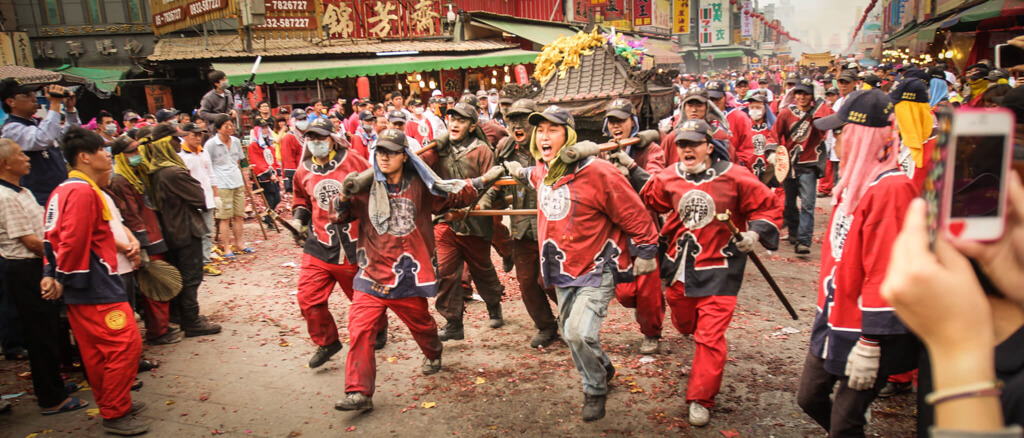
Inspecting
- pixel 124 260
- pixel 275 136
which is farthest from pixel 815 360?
pixel 275 136

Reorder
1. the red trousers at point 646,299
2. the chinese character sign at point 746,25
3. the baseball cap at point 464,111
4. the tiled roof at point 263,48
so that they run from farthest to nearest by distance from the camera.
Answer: the chinese character sign at point 746,25 < the tiled roof at point 263,48 < the baseball cap at point 464,111 < the red trousers at point 646,299

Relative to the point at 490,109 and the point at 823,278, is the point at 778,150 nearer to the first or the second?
the point at 823,278

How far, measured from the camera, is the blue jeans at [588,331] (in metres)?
4.04

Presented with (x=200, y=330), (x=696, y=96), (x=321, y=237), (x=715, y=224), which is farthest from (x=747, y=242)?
(x=200, y=330)

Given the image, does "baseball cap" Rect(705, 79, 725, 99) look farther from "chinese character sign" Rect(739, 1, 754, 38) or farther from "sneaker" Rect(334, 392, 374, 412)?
"chinese character sign" Rect(739, 1, 754, 38)

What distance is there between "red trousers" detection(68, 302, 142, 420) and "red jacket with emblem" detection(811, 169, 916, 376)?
14.5 ft

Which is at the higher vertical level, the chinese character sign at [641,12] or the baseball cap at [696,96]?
the chinese character sign at [641,12]

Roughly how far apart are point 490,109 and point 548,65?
29.0ft

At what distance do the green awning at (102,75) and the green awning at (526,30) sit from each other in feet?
41.0

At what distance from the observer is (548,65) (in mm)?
8492

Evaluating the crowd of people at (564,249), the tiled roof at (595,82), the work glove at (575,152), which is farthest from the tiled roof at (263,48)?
the work glove at (575,152)

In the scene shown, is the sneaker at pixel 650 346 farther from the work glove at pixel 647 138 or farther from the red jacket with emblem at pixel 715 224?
the work glove at pixel 647 138

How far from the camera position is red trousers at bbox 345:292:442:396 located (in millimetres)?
4395

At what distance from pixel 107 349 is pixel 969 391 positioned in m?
4.83
